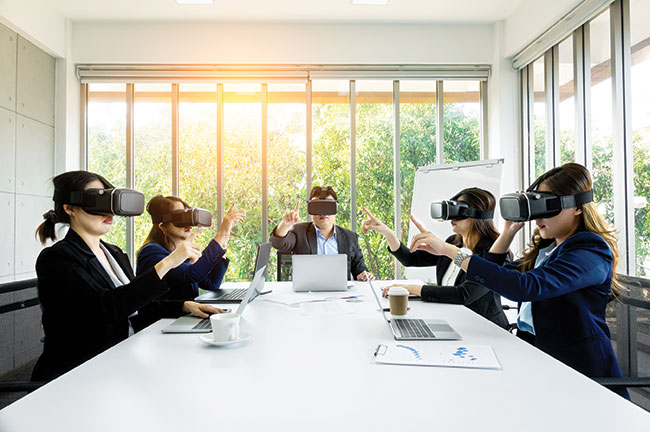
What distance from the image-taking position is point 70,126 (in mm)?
4512

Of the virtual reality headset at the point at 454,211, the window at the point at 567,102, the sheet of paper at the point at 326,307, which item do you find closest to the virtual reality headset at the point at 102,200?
the sheet of paper at the point at 326,307

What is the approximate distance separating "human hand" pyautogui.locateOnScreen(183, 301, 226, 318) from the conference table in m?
0.32

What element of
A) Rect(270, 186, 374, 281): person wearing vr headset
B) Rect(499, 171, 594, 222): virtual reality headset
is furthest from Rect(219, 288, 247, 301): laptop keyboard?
Rect(499, 171, 594, 222): virtual reality headset

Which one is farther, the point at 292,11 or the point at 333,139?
the point at 333,139

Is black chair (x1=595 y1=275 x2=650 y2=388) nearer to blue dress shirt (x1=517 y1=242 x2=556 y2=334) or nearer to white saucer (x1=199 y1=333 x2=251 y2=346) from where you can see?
blue dress shirt (x1=517 y1=242 x2=556 y2=334)

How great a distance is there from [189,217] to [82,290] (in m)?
0.73

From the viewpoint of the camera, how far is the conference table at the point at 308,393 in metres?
0.84

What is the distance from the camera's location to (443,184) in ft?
14.3

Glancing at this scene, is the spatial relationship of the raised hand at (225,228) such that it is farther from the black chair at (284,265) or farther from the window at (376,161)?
the window at (376,161)

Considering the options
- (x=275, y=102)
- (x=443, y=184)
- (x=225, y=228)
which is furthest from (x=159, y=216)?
(x=443, y=184)

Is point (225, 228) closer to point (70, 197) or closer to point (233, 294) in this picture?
point (233, 294)

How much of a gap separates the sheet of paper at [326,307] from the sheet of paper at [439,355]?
22.0 inches

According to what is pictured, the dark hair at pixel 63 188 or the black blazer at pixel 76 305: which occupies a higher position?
the dark hair at pixel 63 188

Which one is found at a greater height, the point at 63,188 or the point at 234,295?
the point at 63,188
